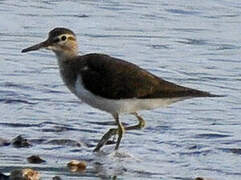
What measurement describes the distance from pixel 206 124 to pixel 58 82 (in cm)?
210

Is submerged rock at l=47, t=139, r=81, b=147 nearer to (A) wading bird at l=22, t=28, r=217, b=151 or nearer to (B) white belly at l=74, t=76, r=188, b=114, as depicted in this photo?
(A) wading bird at l=22, t=28, r=217, b=151

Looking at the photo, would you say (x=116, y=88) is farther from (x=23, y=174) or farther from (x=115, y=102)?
(x=23, y=174)

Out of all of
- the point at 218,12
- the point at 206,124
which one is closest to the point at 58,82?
the point at 206,124

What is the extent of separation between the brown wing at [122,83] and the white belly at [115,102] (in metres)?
0.04

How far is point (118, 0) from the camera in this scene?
16094mm

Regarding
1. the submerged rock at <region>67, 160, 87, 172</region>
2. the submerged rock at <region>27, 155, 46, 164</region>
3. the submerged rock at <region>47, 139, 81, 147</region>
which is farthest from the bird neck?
the submerged rock at <region>67, 160, 87, 172</region>

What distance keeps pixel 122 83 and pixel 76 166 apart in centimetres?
121

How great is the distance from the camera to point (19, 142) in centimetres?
952

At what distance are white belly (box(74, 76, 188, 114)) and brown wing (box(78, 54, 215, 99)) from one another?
0.12 feet

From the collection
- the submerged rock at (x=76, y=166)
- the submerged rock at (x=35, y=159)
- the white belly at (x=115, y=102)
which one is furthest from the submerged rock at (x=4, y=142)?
the submerged rock at (x=76, y=166)

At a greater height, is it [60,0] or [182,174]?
[60,0]

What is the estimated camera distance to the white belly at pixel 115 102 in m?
9.66

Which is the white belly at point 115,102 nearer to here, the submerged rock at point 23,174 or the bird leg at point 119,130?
the bird leg at point 119,130

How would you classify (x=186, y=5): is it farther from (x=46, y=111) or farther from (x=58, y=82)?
(x=46, y=111)
